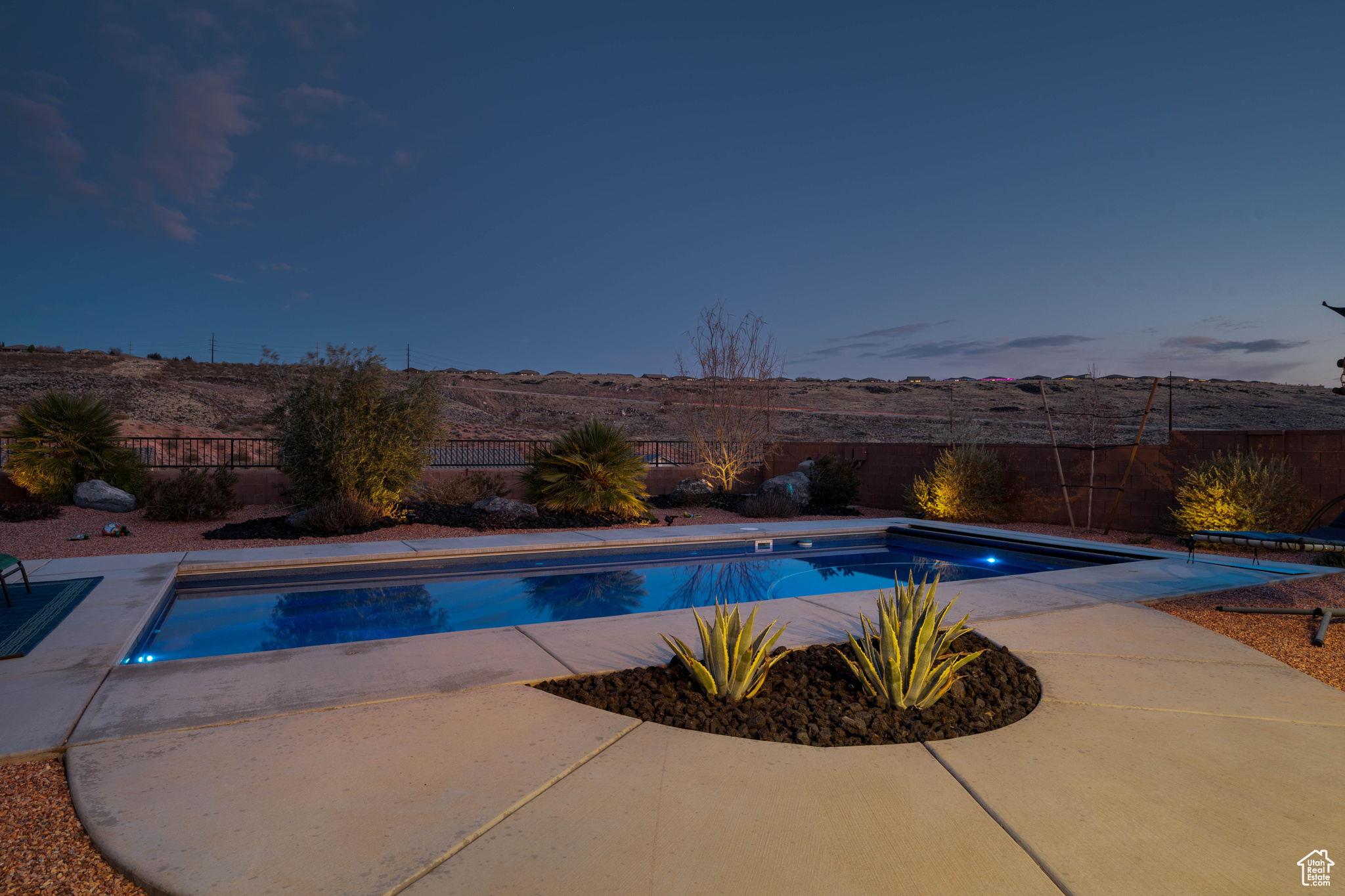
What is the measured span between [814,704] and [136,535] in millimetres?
10633

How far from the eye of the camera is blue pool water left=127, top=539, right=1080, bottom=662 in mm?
5980

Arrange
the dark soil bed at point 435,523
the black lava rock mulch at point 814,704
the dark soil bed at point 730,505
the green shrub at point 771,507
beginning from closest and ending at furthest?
the black lava rock mulch at point 814,704
the dark soil bed at point 435,523
the green shrub at point 771,507
the dark soil bed at point 730,505

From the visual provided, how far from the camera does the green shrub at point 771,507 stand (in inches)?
553

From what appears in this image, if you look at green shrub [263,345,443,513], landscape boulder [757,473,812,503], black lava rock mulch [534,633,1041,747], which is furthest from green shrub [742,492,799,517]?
black lava rock mulch [534,633,1041,747]

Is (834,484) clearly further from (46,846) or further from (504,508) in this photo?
(46,846)

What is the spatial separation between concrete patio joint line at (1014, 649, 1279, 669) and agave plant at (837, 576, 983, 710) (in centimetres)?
117

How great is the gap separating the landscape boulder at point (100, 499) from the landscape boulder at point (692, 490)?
1014cm

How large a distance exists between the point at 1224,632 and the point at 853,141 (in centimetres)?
1559

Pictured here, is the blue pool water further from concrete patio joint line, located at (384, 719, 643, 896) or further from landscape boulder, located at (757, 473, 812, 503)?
landscape boulder, located at (757, 473, 812, 503)

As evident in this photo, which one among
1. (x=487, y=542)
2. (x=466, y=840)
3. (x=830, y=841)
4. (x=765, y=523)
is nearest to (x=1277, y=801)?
(x=830, y=841)

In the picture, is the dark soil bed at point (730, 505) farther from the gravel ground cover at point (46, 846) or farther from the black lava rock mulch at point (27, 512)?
the gravel ground cover at point (46, 846)

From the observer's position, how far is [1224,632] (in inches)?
207
